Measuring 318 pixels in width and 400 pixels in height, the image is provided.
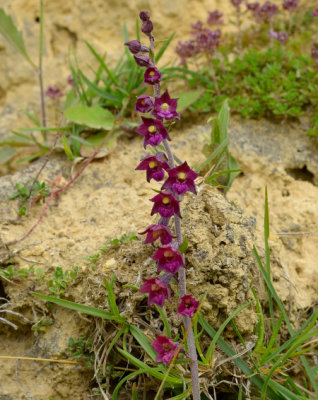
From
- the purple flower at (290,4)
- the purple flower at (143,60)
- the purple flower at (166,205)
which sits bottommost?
the purple flower at (166,205)

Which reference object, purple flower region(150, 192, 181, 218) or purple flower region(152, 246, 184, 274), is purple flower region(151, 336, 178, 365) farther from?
purple flower region(150, 192, 181, 218)

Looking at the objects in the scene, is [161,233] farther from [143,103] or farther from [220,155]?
[220,155]

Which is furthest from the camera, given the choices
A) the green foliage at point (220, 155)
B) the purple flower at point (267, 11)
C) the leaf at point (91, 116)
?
the purple flower at point (267, 11)

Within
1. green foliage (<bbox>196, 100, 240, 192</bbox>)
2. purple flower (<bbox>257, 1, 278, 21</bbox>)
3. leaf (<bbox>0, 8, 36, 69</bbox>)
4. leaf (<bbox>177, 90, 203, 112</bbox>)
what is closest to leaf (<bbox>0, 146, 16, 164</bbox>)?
leaf (<bbox>0, 8, 36, 69</bbox>)

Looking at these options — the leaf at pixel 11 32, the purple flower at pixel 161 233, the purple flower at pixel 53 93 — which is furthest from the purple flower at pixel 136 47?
the purple flower at pixel 53 93

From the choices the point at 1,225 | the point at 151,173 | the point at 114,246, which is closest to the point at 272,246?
the point at 114,246

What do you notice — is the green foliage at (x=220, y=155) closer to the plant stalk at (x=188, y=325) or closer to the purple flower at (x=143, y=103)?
the plant stalk at (x=188, y=325)

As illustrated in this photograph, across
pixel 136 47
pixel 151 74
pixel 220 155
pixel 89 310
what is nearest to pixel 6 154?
pixel 220 155
